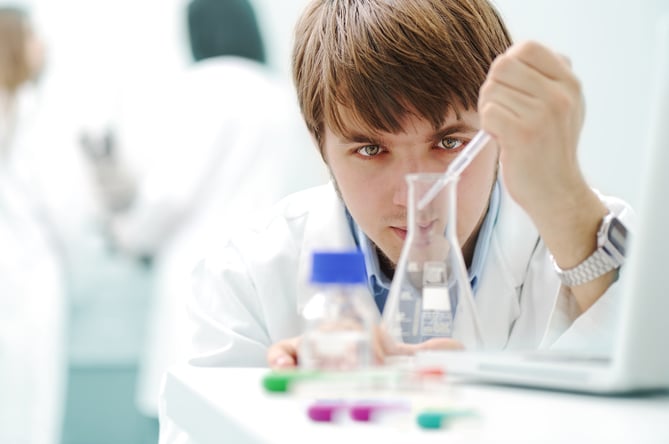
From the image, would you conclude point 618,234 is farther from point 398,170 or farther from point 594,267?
point 398,170

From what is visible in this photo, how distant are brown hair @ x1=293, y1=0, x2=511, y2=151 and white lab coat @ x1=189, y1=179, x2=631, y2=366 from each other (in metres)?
0.14

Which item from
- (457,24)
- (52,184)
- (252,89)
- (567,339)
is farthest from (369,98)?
(52,184)

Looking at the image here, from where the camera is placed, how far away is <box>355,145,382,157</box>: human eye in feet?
3.59

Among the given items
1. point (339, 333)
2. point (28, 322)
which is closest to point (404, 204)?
point (339, 333)

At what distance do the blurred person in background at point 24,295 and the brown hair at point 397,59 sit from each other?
1.86 metres

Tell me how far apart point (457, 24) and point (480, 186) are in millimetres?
196

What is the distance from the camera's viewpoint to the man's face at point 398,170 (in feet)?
3.45

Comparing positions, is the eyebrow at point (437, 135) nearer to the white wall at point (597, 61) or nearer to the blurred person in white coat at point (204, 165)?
the white wall at point (597, 61)

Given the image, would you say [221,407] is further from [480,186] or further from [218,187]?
[218,187]

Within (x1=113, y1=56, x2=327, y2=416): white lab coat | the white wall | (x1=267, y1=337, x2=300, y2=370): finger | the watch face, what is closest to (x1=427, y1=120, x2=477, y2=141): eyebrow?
the watch face

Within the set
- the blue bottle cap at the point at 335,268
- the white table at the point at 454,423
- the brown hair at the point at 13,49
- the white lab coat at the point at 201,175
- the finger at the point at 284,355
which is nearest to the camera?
the white table at the point at 454,423

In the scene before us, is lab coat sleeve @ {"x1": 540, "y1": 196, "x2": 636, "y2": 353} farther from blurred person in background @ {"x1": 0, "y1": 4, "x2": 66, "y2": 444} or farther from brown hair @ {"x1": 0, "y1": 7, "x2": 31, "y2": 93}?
brown hair @ {"x1": 0, "y1": 7, "x2": 31, "y2": 93}

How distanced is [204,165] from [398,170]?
73.2 inches

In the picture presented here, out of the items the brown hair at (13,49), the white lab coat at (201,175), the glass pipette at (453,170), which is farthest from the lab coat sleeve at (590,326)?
the brown hair at (13,49)
